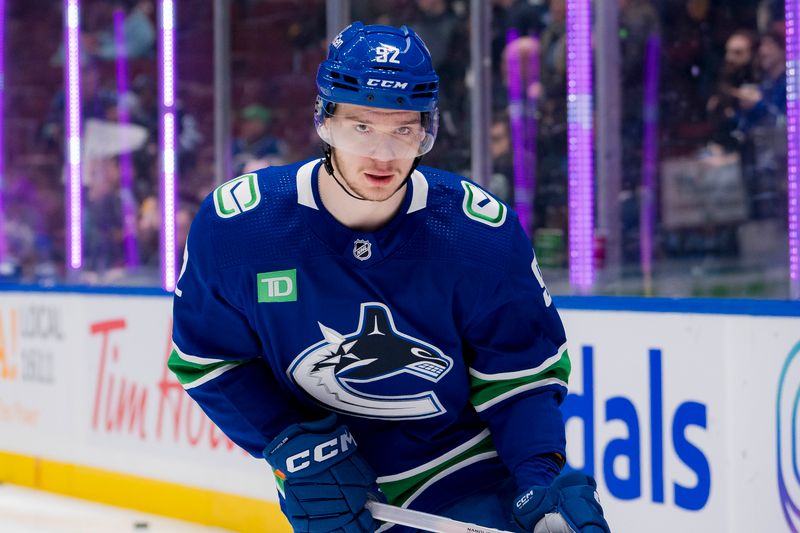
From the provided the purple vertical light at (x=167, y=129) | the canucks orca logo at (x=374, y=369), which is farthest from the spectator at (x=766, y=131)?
the purple vertical light at (x=167, y=129)

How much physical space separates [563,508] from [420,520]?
0.25 metres

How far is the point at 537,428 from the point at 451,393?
5.8 inches

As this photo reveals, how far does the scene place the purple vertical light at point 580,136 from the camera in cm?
365

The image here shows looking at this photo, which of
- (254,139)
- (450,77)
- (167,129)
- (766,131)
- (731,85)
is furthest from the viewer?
(167,129)

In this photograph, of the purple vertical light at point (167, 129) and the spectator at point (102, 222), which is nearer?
the purple vertical light at point (167, 129)

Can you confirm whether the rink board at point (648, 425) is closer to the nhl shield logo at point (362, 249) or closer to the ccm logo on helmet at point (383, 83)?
the nhl shield logo at point (362, 249)

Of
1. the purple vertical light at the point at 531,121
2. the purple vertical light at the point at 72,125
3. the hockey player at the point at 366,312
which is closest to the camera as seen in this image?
the hockey player at the point at 366,312

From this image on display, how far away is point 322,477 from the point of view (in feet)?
5.88

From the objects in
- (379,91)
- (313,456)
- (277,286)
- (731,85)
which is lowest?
(313,456)

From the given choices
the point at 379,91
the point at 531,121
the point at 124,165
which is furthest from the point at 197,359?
the point at 124,165

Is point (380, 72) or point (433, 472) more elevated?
point (380, 72)

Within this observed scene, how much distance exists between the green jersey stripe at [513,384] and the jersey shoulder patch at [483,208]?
0.74ft

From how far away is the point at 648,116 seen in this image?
→ 11.8 ft

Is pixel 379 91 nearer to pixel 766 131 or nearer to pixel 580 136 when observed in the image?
pixel 766 131
